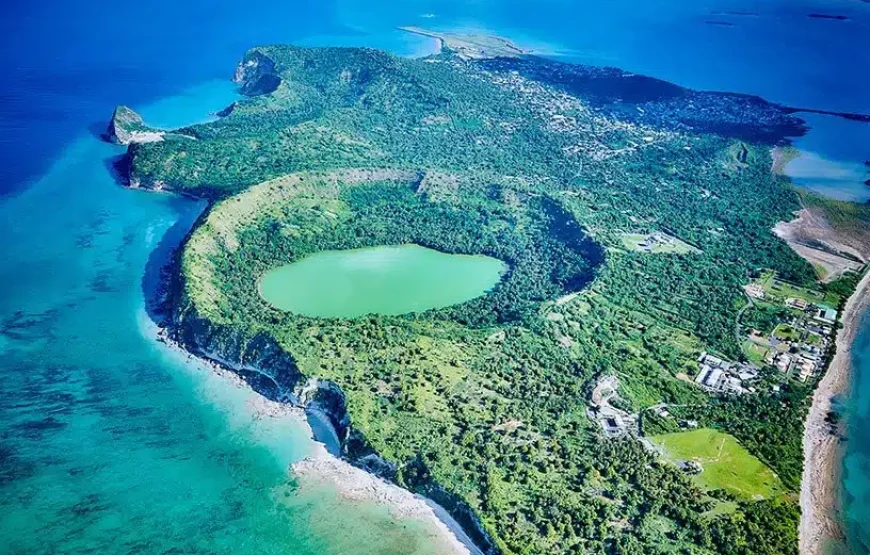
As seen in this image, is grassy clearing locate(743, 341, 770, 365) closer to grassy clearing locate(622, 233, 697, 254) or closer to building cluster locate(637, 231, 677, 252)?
grassy clearing locate(622, 233, 697, 254)

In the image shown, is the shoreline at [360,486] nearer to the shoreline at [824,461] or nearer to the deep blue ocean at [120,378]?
the deep blue ocean at [120,378]

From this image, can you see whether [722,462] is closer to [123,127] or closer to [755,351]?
[755,351]

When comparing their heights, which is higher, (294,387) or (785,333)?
(785,333)

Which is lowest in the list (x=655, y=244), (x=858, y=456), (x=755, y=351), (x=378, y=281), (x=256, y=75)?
(x=378, y=281)

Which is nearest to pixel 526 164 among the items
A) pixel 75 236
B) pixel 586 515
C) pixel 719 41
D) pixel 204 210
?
pixel 204 210

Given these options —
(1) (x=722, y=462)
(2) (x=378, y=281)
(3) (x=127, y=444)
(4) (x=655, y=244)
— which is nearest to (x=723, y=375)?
(1) (x=722, y=462)

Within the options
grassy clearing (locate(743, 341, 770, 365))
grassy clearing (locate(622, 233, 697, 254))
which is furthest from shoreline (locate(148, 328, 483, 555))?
grassy clearing (locate(622, 233, 697, 254))

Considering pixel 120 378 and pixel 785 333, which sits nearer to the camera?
Result: pixel 120 378
